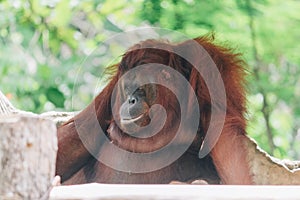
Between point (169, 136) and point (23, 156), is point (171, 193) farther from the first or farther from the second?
point (169, 136)

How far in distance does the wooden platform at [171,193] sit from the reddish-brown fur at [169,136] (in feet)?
2.68

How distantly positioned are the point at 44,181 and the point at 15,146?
0.28ft

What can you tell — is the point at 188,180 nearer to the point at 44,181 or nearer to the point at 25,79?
the point at 44,181

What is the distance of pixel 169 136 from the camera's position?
2.32 meters

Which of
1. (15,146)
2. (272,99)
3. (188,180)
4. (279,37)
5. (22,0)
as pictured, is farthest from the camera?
(272,99)

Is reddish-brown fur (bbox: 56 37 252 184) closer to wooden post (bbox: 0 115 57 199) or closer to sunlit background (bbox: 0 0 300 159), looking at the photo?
wooden post (bbox: 0 115 57 199)

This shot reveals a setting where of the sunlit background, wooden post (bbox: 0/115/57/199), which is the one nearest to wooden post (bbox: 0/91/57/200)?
wooden post (bbox: 0/115/57/199)

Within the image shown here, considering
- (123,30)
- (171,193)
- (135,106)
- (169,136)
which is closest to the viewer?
(171,193)

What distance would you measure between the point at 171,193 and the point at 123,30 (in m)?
2.90

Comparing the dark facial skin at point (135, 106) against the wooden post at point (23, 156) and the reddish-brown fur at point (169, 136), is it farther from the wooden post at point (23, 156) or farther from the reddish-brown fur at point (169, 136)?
the wooden post at point (23, 156)

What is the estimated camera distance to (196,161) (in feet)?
7.59

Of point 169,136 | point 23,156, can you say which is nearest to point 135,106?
point 169,136

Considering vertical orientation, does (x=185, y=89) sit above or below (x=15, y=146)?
below

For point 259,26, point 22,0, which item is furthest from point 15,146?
point 22,0
